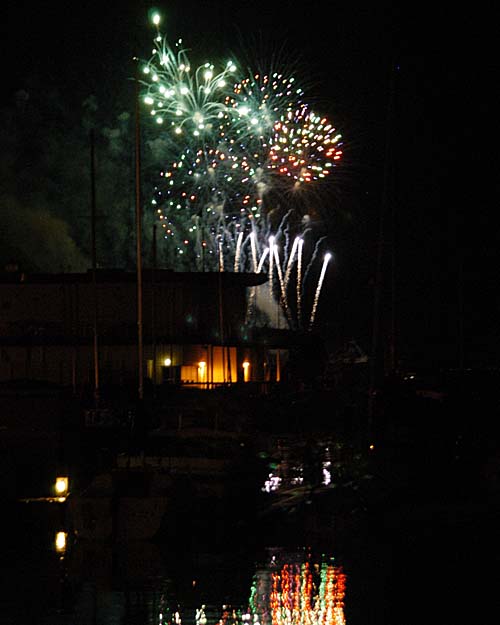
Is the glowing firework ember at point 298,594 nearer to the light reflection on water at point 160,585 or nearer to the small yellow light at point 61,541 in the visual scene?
the light reflection on water at point 160,585

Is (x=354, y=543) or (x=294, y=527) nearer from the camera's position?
(x=354, y=543)

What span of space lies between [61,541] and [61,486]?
4283mm

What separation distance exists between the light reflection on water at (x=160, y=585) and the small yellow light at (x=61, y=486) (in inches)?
129

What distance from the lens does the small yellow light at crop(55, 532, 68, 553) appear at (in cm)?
2048

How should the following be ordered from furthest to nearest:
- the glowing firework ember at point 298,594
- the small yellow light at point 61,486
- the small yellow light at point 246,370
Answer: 1. the small yellow light at point 246,370
2. the small yellow light at point 61,486
3. the glowing firework ember at point 298,594

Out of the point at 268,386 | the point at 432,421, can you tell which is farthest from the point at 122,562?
the point at 268,386

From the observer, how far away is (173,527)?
21734 millimetres

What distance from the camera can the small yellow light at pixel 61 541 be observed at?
67.2 feet

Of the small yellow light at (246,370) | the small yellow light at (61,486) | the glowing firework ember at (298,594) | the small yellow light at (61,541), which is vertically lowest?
the glowing firework ember at (298,594)

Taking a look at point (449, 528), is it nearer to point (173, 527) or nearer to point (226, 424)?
point (173, 527)

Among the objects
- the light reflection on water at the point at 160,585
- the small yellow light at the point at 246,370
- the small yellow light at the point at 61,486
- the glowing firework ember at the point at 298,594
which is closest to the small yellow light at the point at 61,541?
the light reflection on water at the point at 160,585

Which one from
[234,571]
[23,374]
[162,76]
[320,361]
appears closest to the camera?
[234,571]

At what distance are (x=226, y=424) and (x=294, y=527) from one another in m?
14.3

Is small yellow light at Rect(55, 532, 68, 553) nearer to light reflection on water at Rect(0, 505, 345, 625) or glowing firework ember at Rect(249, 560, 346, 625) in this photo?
light reflection on water at Rect(0, 505, 345, 625)
